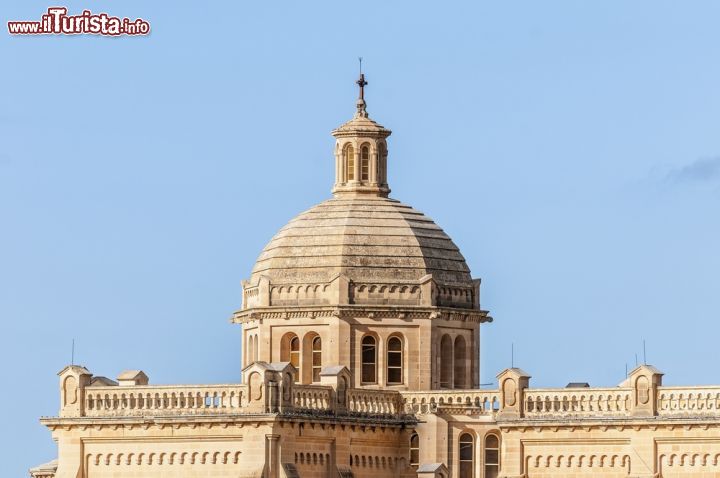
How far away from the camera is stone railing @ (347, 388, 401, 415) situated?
113188 millimetres

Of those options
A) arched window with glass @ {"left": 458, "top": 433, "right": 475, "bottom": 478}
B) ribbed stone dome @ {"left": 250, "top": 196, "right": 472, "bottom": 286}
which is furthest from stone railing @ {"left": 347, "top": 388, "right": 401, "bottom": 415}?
ribbed stone dome @ {"left": 250, "top": 196, "right": 472, "bottom": 286}

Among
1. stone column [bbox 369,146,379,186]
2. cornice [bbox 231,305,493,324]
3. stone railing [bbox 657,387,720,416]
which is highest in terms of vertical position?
stone column [bbox 369,146,379,186]

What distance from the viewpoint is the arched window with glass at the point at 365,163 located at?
122312 millimetres

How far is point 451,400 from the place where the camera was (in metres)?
115

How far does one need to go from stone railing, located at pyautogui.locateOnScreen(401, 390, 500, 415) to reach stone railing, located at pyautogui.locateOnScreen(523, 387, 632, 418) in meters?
1.75

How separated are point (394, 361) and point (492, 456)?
645cm

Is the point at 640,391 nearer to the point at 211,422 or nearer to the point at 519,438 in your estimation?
the point at 519,438

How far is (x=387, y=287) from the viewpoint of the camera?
119 meters

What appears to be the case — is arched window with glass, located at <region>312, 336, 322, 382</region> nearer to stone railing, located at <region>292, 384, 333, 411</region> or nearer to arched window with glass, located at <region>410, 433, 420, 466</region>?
arched window with glass, located at <region>410, 433, 420, 466</region>

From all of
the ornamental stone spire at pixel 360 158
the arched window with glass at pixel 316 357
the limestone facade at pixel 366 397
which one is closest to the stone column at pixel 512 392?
the limestone facade at pixel 366 397

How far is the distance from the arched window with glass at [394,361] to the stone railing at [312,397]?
20.7 feet

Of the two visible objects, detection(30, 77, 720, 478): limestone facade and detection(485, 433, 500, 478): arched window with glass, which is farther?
detection(485, 433, 500, 478): arched window with glass

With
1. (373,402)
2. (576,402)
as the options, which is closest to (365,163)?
(373,402)

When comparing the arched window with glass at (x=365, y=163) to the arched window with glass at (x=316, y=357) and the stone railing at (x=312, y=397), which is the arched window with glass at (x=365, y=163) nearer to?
the arched window with glass at (x=316, y=357)
